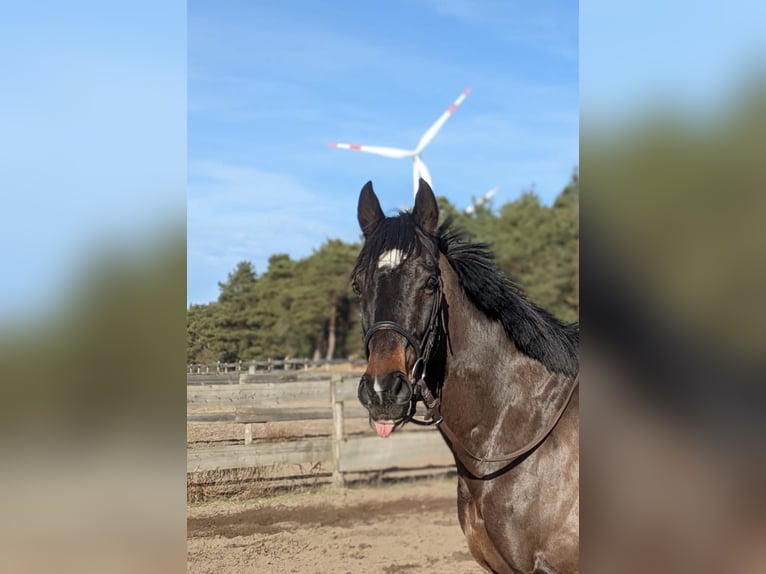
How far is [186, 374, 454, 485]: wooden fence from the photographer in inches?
158

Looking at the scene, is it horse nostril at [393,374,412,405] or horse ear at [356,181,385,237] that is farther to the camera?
horse ear at [356,181,385,237]

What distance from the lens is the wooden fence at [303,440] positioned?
402 centimetres

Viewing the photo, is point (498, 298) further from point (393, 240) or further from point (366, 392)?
point (366, 392)

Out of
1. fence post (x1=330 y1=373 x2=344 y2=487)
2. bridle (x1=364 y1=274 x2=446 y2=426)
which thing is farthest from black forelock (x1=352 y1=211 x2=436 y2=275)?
fence post (x1=330 y1=373 x2=344 y2=487)

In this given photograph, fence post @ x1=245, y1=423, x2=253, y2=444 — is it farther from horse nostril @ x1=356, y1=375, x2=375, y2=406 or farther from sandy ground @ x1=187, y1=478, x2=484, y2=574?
horse nostril @ x1=356, y1=375, x2=375, y2=406

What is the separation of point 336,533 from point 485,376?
4561mm

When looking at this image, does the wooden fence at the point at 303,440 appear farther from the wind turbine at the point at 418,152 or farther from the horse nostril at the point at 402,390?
the wind turbine at the point at 418,152

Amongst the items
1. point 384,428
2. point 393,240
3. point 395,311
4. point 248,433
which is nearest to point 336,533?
point 248,433

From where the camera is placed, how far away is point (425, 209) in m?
3.60

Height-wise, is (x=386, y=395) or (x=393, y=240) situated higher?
(x=393, y=240)

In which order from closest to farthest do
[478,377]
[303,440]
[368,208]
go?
[478,377]
[368,208]
[303,440]
